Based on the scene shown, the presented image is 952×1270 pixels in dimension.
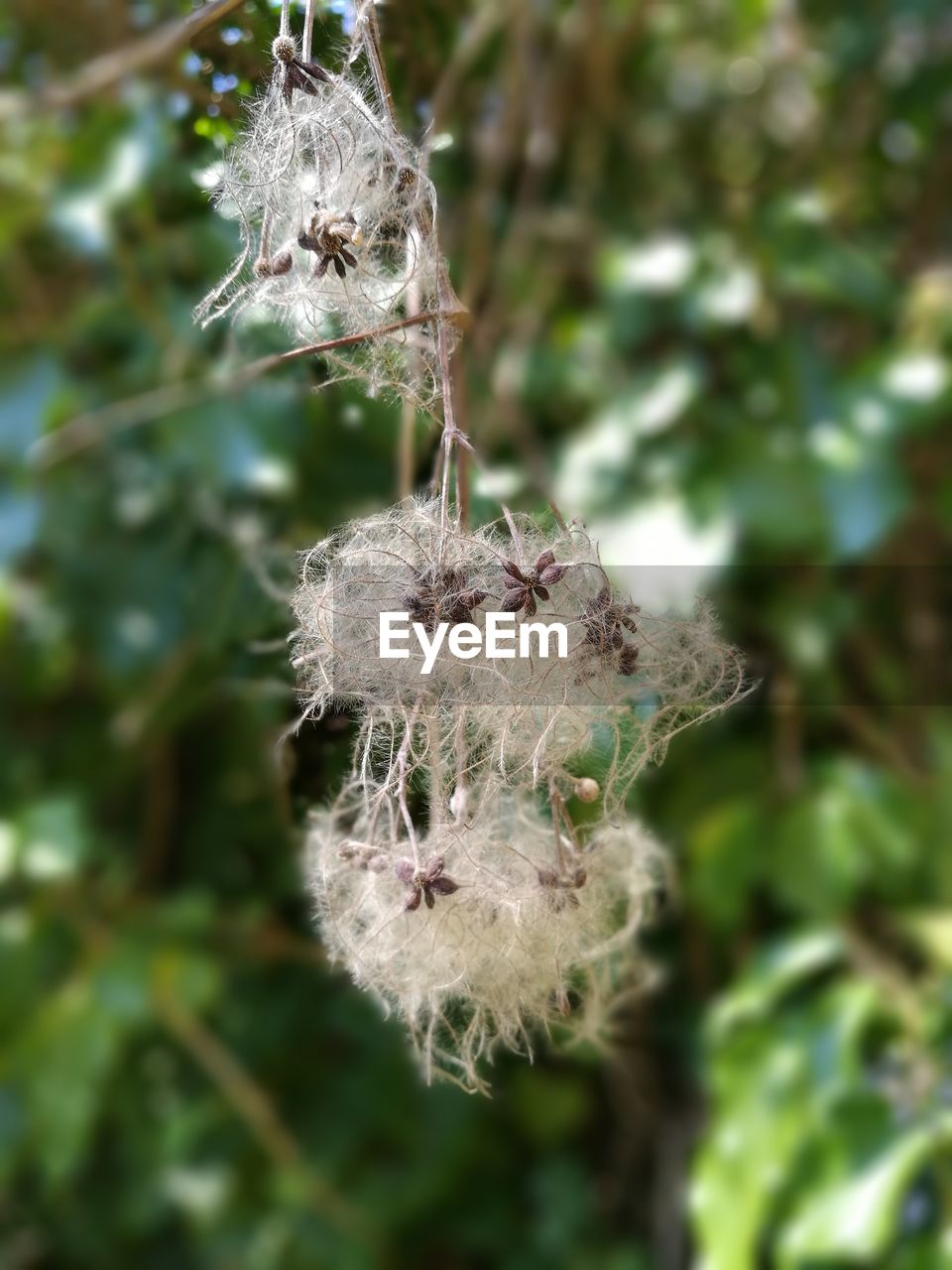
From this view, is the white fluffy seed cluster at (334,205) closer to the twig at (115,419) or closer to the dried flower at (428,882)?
the dried flower at (428,882)

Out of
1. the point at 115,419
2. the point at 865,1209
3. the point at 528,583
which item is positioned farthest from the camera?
the point at 115,419

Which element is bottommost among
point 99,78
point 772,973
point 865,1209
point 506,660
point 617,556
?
point 865,1209

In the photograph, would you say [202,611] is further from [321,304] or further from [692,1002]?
[692,1002]

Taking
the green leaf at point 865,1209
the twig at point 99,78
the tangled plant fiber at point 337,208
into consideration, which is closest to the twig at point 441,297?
the tangled plant fiber at point 337,208

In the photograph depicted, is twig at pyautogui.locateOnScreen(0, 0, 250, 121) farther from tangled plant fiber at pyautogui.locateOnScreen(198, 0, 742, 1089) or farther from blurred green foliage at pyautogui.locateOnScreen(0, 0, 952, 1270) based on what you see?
tangled plant fiber at pyautogui.locateOnScreen(198, 0, 742, 1089)

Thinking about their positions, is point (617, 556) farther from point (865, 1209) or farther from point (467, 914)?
point (467, 914)

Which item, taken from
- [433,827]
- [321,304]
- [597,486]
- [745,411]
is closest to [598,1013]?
[433,827]

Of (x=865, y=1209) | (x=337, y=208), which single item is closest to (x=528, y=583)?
(x=337, y=208)
